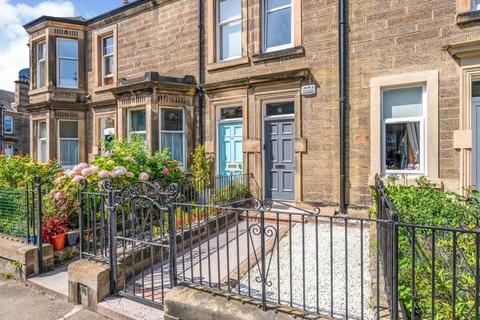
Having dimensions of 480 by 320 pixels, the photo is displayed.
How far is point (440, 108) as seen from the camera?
6676mm

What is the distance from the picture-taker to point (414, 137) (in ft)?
23.4

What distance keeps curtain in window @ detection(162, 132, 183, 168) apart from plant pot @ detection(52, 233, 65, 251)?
5058mm

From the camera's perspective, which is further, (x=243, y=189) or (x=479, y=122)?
(x=243, y=189)

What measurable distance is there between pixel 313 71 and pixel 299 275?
5045mm

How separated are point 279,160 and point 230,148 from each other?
5.26 feet

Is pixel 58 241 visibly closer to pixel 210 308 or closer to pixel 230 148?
pixel 210 308

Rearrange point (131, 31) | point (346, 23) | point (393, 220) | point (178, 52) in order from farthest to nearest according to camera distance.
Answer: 1. point (131, 31)
2. point (178, 52)
3. point (346, 23)
4. point (393, 220)

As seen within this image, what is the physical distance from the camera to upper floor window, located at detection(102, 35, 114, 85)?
42.4 feet

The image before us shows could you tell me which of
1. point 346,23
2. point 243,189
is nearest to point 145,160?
point 243,189

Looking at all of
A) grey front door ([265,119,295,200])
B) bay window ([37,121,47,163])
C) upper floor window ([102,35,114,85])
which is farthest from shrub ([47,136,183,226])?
bay window ([37,121,47,163])

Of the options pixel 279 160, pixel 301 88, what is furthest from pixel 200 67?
pixel 279 160

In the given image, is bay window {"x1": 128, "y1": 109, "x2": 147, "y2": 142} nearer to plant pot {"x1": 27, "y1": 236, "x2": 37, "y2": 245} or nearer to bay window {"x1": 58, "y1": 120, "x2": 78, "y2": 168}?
bay window {"x1": 58, "y1": 120, "x2": 78, "y2": 168}

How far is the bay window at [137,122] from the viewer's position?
10.9 meters

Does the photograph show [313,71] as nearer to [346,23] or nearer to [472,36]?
[346,23]
